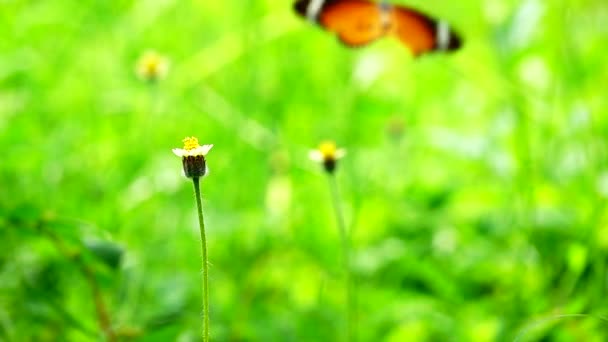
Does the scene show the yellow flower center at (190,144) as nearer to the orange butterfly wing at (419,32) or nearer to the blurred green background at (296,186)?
the blurred green background at (296,186)

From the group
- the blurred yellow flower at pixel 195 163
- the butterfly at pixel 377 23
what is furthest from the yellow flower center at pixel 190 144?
the butterfly at pixel 377 23

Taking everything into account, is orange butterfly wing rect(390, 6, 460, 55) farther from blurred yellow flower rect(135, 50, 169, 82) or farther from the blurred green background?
blurred yellow flower rect(135, 50, 169, 82)

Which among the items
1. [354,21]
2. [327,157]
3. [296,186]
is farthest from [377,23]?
[296,186]

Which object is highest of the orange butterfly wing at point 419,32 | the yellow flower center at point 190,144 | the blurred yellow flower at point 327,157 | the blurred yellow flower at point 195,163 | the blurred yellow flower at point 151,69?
the blurred yellow flower at point 151,69

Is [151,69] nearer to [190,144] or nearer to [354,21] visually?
[354,21]

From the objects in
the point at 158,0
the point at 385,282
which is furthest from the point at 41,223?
the point at 158,0

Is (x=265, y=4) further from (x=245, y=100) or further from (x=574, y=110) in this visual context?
(x=574, y=110)

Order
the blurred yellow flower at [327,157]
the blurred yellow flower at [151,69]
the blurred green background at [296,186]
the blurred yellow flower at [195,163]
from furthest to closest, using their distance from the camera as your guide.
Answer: the blurred yellow flower at [151,69]
the blurred green background at [296,186]
the blurred yellow flower at [327,157]
the blurred yellow flower at [195,163]
